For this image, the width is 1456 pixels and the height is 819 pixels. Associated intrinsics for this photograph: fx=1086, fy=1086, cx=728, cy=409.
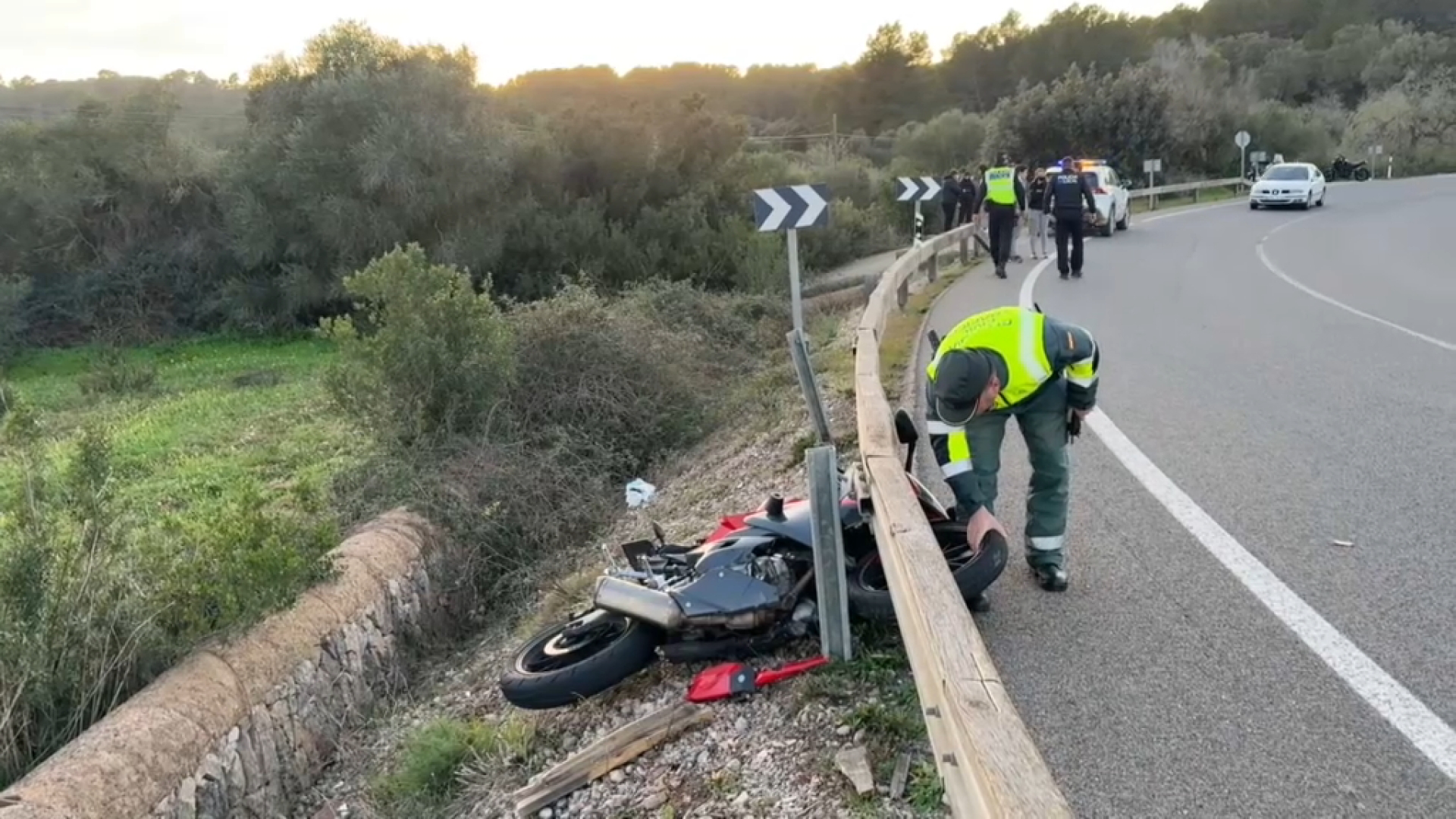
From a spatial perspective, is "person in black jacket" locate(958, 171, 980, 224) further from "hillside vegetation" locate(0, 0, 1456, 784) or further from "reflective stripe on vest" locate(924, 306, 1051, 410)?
"reflective stripe on vest" locate(924, 306, 1051, 410)

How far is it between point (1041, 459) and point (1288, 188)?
3034 centimetres

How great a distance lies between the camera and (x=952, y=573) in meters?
4.03

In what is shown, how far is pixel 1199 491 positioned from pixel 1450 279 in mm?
11829

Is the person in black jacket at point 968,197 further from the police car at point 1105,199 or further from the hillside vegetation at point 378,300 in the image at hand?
the hillside vegetation at point 378,300

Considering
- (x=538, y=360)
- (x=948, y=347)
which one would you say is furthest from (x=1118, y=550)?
(x=538, y=360)

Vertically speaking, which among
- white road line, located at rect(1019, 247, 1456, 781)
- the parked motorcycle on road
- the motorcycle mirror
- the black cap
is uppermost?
the black cap

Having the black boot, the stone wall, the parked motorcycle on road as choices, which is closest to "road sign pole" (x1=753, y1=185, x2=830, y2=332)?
the stone wall

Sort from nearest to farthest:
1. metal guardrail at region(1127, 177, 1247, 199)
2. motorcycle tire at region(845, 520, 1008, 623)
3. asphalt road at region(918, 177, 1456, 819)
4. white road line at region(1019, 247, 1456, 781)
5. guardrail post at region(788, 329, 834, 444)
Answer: asphalt road at region(918, 177, 1456, 819), white road line at region(1019, 247, 1456, 781), motorcycle tire at region(845, 520, 1008, 623), guardrail post at region(788, 329, 834, 444), metal guardrail at region(1127, 177, 1247, 199)

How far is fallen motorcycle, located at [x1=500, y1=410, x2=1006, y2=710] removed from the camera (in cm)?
451

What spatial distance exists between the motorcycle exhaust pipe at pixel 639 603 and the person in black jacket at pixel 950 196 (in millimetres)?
18101

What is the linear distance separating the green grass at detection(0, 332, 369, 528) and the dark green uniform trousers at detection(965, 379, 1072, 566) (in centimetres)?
500

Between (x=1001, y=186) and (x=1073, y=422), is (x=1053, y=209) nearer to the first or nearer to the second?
(x=1001, y=186)

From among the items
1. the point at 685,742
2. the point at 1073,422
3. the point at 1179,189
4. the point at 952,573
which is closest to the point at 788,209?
the point at 1073,422

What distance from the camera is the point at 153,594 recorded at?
5715 mm
